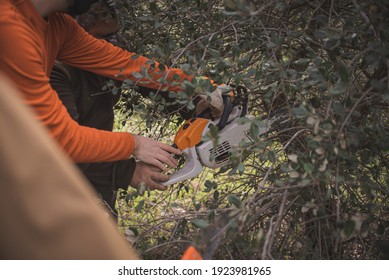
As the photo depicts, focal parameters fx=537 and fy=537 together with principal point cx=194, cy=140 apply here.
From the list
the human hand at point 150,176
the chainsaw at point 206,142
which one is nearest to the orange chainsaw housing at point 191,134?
the chainsaw at point 206,142

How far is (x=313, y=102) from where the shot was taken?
2.21 m

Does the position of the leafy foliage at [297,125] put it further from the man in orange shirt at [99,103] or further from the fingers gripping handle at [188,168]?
the fingers gripping handle at [188,168]

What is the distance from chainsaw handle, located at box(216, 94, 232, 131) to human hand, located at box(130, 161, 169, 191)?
1.14ft

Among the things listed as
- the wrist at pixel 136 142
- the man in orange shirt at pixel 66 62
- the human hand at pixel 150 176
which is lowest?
the human hand at pixel 150 176

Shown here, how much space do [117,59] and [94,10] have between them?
363mm

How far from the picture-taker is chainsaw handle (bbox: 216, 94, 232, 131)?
2484 millimetres

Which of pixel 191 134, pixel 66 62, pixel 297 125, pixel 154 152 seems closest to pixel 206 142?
pixel 191 134

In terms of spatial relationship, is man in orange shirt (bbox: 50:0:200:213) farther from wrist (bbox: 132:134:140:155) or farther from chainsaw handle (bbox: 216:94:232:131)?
chainsaw handle (bbox: 216:94:232:131)

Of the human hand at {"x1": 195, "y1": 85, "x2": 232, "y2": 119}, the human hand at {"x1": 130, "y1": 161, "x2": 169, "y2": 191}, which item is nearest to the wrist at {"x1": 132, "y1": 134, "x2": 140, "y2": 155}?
the human hand at {"x1": 130, "y1": 161, "x2": 169, "y2": 191}

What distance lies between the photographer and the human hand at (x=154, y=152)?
2379 millimetres

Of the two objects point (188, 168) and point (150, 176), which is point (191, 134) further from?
point (150, 176)

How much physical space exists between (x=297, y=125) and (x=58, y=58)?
4.00 feet

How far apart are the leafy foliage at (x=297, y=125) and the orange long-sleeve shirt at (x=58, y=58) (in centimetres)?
18
